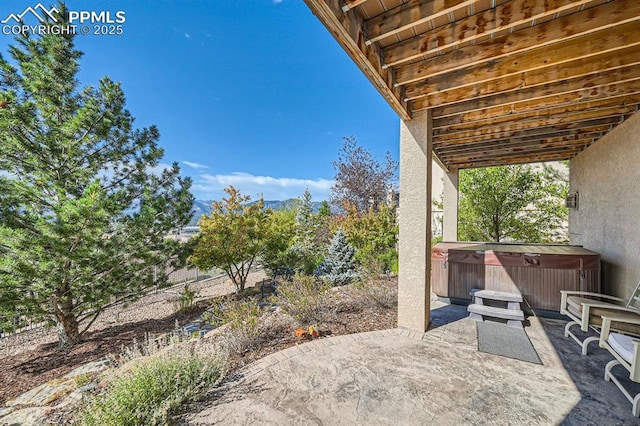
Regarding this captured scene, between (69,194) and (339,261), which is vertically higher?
Result: (69,194)

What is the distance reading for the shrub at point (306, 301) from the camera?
13.7ft

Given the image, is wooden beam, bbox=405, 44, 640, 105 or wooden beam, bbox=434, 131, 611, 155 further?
wooden beam, bbox=434, 131, 611, 155

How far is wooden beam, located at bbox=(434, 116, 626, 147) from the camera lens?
436 centimetres

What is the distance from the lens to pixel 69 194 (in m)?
5.24

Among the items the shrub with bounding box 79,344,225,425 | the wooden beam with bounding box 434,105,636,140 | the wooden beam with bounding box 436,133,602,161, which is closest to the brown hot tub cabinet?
the wooden beam with bounding box 434,105,636,140

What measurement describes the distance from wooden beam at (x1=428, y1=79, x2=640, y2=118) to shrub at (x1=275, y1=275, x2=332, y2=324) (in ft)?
11.5

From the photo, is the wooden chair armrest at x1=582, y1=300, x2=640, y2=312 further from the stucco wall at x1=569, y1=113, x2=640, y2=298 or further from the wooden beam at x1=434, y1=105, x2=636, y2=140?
the wooden beam at x1=434, y1=105, x2=636, y2=140

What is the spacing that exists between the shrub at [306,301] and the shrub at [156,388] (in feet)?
5.06

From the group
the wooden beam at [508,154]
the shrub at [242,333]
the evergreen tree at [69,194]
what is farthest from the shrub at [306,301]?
the wooden beam at [508,154]

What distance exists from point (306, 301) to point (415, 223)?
220 centimetres

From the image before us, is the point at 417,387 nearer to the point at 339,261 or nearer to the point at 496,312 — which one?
the point at 496,312

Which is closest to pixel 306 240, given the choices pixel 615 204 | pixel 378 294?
pixel 378 294

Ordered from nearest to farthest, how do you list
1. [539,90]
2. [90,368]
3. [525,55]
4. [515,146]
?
1. [525,55]
2. [539,90]
3. [90,368]
4. [515,146]

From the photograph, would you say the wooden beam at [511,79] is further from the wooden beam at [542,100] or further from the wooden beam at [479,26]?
the wooden beam at [479,26]
